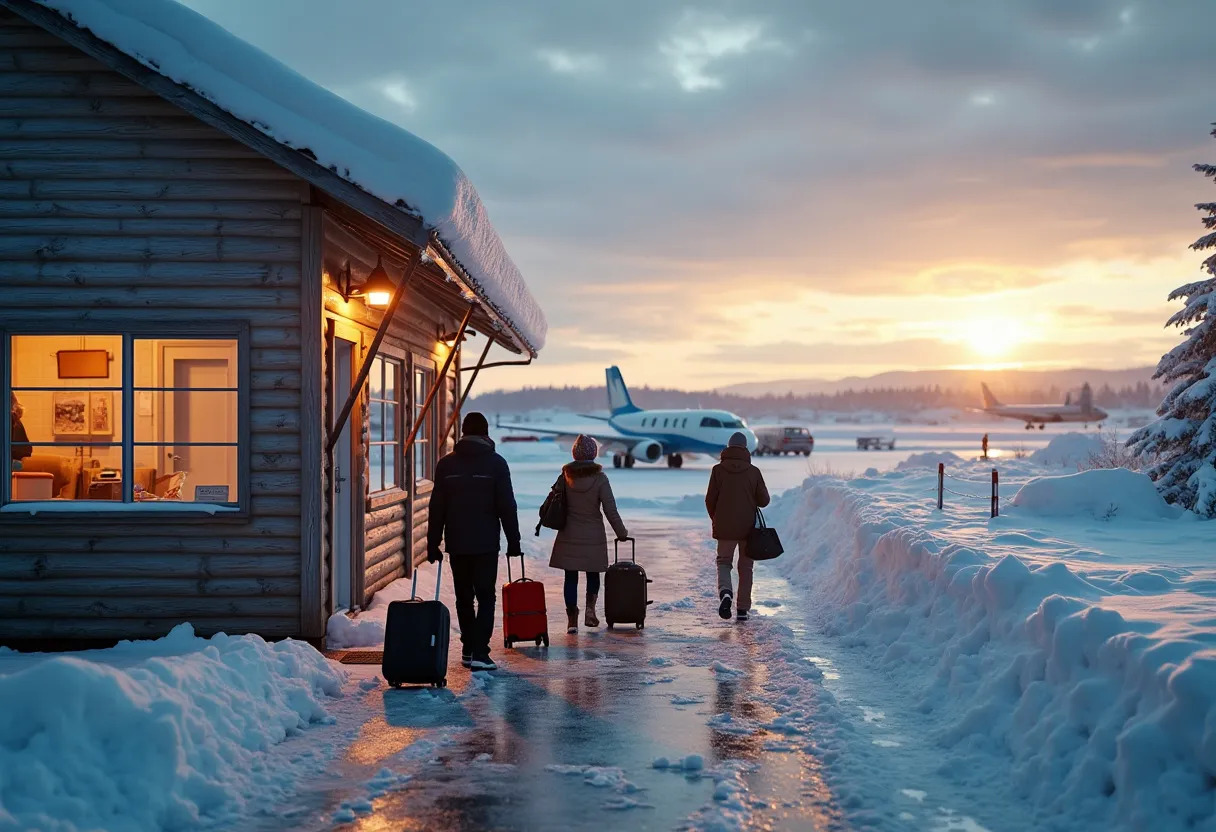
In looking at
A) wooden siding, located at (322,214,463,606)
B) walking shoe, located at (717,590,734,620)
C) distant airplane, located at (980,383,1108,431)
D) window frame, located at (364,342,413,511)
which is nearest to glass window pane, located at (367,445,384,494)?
window frame, located at (364,342,413,511)

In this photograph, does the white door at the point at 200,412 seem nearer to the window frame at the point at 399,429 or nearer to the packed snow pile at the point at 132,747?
the window frame at the point at 399,429

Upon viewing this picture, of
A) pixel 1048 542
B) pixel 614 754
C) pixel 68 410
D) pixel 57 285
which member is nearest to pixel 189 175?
pixel 57 285

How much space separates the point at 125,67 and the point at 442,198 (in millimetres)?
3061

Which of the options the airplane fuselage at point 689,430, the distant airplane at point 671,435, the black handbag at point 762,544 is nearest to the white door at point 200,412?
the black handbag at point 762,544

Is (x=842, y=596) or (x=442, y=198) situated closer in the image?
(x=442, y=198)

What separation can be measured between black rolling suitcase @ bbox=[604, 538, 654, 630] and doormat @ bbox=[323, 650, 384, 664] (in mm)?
2347

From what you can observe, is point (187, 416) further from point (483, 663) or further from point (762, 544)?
point (762, 544)

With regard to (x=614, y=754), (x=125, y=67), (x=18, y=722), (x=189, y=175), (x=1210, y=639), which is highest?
(x=125, y=67)

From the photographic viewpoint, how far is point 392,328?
12359 millimetres

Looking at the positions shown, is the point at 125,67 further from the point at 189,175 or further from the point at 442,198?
the point at 442,198

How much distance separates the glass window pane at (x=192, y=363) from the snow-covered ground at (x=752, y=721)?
7.62 ft

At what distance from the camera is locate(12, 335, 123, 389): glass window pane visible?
9336 mm

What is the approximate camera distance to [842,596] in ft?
39.0

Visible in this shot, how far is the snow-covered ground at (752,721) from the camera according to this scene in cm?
514
